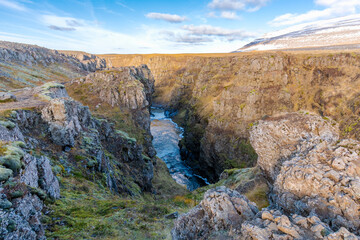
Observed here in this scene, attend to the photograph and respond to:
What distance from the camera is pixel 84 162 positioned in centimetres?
2281

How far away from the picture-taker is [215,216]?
11672 mm

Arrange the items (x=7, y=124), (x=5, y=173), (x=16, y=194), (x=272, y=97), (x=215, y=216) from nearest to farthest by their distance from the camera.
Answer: (x=16, y=194), (x=5, y=173), (x=215, y=216), (x=7, y=124), (x=272, y=97)

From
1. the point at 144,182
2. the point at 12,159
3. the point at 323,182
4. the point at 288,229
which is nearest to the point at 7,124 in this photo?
the point at 12,159

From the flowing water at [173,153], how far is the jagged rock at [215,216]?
54601 mm

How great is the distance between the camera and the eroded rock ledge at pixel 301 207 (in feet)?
29.3

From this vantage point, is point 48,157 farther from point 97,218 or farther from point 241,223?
point 241,223

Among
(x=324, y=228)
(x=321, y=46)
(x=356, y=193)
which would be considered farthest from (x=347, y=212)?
(x=321, y=46)

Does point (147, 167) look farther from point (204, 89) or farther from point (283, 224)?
point (204, 89)

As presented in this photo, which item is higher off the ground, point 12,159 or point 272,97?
point 12,159

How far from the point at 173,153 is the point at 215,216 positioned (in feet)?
259

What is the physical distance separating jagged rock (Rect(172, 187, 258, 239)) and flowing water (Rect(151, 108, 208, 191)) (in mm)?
54601

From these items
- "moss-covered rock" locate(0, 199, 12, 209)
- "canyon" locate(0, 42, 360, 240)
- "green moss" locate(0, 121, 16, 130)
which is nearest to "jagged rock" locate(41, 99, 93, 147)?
"canyon" locate(0, 42, 360, 240)

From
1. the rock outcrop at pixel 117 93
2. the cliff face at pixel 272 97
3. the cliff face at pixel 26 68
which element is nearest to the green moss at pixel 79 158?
the rock outcrop at pixel 117 93

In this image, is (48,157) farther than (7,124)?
Yes
